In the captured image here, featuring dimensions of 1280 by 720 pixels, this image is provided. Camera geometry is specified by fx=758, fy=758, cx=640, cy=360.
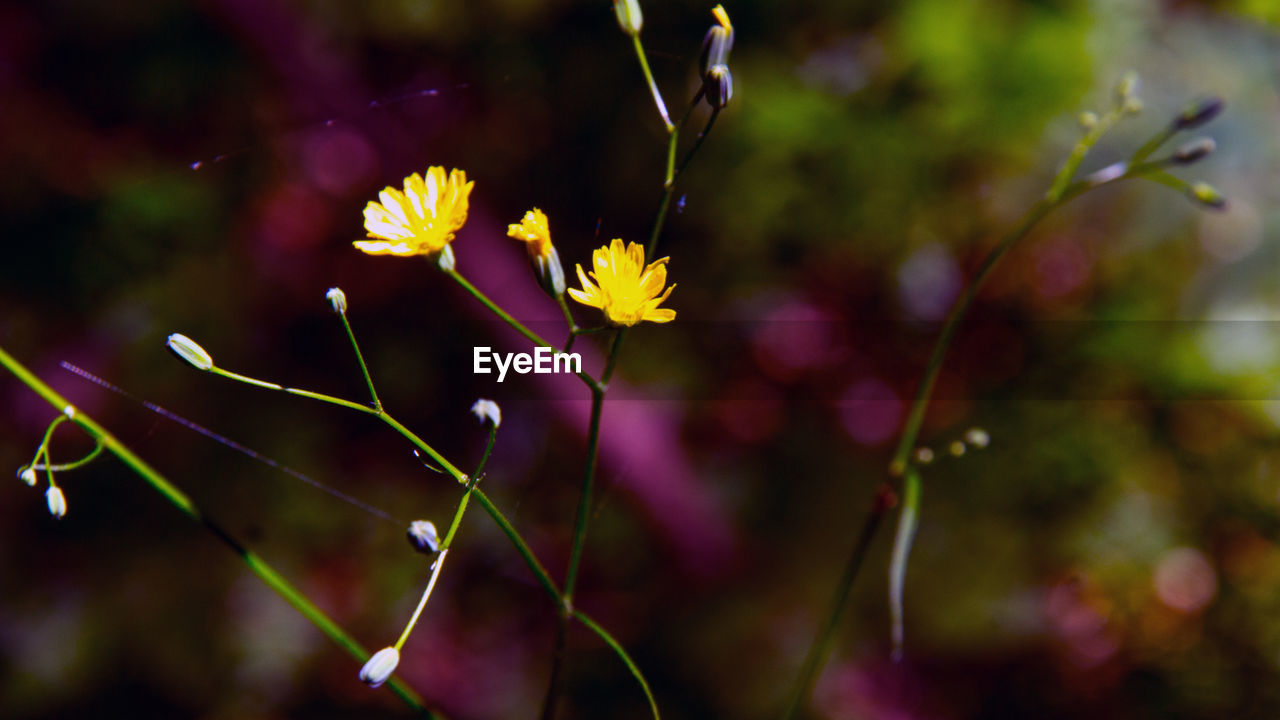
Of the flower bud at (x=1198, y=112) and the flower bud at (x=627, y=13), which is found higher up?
the flower bud at (x=627, y=13)

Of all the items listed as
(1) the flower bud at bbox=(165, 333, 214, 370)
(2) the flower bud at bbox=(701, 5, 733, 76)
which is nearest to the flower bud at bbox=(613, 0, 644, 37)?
(2) the flower bud at bbox=(701, 5, 733, 76)

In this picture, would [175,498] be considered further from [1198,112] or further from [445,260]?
[1198,112]

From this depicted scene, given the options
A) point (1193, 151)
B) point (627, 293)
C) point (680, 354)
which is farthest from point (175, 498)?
point (680, 354)

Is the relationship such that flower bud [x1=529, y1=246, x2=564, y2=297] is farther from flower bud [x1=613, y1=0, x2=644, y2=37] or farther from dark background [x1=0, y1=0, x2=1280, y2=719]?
dark background [x1=0, y1=0, x2=1280, y2=719]

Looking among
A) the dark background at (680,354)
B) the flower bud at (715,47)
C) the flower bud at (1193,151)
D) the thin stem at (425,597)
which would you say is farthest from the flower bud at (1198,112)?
the dark background at (680,354)

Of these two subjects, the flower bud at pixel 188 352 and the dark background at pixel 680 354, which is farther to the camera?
the dark background at pixel 680 354

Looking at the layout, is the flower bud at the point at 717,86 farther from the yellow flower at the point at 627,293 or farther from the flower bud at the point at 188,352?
the flower bud at the point at 188,352
